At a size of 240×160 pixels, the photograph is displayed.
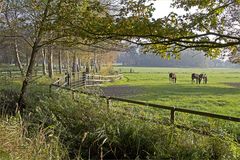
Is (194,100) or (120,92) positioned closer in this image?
(194,100)

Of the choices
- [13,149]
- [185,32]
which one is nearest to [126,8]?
[185,32]

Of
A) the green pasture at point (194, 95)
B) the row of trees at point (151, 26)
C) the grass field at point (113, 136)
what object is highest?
the row of trees at point (151, 26)

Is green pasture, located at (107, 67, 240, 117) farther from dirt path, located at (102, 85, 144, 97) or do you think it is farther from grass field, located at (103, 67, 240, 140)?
dirt path, located at (102, 85, 144, 97)

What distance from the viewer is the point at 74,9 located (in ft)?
33.6

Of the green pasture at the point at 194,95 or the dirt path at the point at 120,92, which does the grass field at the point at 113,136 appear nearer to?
the green pasture at the point at 194,95

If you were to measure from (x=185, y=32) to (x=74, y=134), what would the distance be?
3.95 meters

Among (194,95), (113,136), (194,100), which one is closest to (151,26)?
(113,136)

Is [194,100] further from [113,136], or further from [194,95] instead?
[113,136]

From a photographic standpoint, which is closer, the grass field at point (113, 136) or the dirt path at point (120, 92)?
the grass field at point (113, 136)

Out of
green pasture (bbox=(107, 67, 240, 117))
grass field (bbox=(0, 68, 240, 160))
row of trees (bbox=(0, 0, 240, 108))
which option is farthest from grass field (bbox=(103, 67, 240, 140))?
row of trees (bbox=(0, 0, 240, 108))

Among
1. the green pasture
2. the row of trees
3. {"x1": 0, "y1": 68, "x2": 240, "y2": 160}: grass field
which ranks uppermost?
the row of trees

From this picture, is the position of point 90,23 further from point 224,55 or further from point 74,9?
point 224,55

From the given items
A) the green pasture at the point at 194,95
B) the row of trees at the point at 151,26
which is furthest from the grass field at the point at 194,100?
the row of trees at the point at 151,26

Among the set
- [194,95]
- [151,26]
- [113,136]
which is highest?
[151,26]
